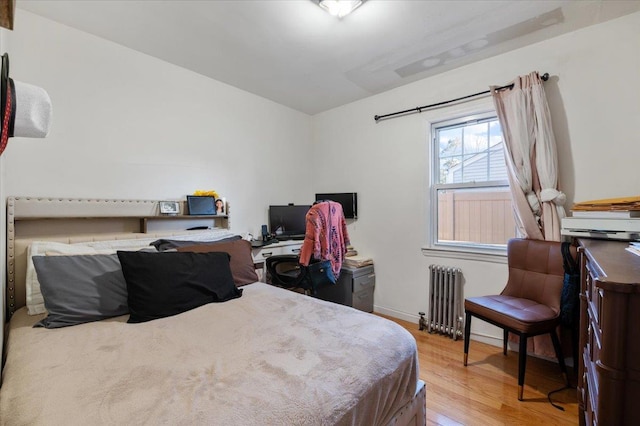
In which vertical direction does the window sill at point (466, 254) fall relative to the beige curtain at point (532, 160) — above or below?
below

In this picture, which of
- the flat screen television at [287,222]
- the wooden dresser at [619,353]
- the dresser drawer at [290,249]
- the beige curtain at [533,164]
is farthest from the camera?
A: the flat screen television at [287,222]

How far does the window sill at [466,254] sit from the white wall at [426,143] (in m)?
0.05

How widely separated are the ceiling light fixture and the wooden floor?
8.97 feet

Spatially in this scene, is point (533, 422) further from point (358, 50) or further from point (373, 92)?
point (373, 92)

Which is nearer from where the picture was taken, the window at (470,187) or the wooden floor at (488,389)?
the wooden floor at (488,389)

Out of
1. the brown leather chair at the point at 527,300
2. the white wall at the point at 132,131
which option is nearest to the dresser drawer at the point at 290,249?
the white wall at the point at 132,131

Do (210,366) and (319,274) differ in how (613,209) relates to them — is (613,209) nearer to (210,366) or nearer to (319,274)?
(319,274)

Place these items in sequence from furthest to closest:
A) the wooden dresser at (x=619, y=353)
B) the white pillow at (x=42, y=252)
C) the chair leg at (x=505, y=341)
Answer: the chair leg at (x=505, y=341)
the white pillow at (x=42, y=252)
the wooden dresser at (x=619, y=353)

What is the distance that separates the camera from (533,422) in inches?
63.5

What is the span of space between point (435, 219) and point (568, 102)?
145 centimetres

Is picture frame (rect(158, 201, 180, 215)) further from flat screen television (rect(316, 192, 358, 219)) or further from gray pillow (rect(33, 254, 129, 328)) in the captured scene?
flat screen television (rect(316, 192, 358, 219))

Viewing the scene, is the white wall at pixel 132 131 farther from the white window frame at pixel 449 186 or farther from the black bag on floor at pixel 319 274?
the white window frame at pixel 449 186

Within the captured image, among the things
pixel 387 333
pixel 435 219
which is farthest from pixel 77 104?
pixel 435 219

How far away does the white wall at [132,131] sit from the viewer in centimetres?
199
